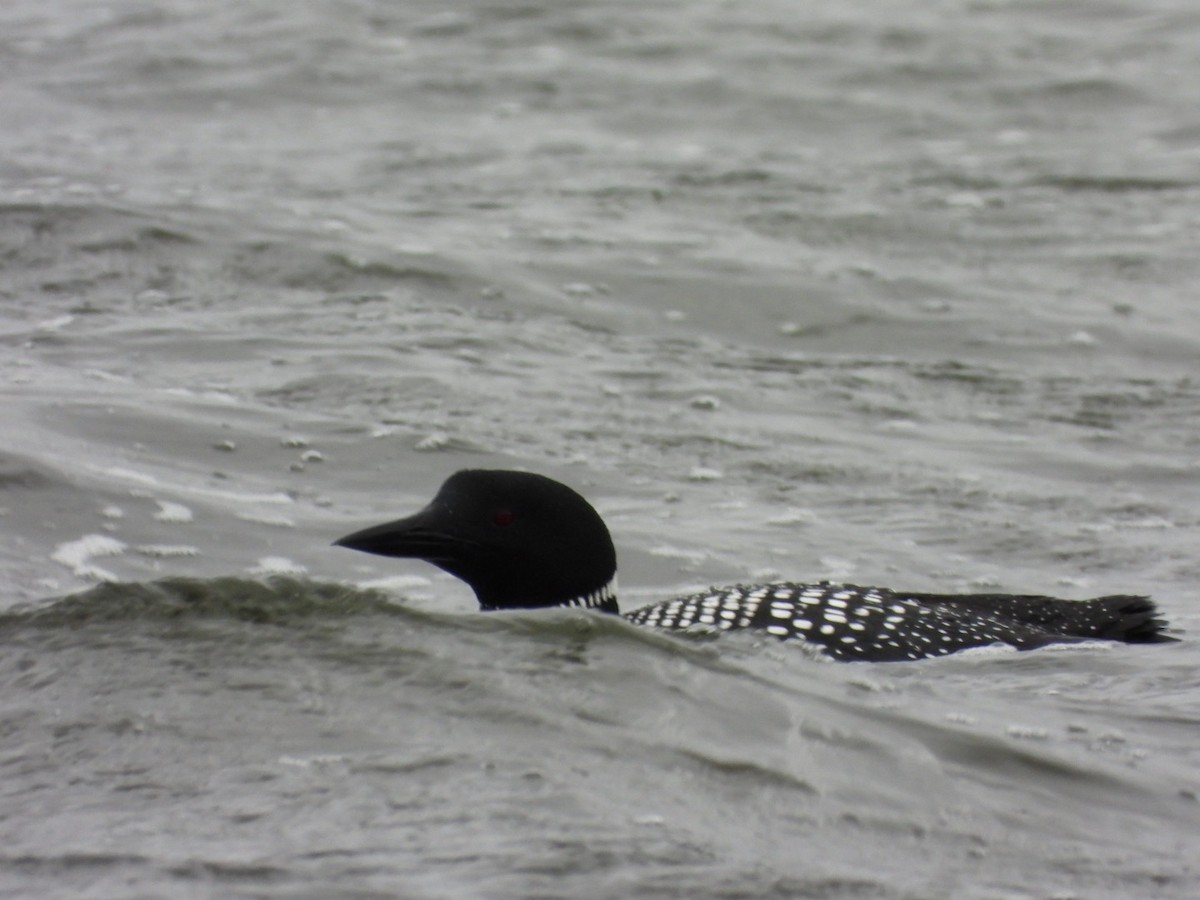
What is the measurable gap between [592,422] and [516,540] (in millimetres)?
2565

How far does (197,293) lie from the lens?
8.54m

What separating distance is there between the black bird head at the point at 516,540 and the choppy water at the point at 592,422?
0.28 metres

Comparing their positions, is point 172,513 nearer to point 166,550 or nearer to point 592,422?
point 166,550

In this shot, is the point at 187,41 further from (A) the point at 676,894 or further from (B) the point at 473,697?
(A) the point at 676,894

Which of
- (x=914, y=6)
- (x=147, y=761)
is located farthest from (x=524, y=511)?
(x=914, y=6)

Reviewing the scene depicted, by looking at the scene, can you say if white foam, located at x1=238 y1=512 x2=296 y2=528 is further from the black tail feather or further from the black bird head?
the black tail feather

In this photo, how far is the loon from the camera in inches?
179

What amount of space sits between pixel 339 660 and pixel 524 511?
2.69ft

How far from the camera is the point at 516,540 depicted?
4.61 meters

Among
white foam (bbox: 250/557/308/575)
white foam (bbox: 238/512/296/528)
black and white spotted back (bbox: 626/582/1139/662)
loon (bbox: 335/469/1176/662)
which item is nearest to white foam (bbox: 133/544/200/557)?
white foam (bbox: 250/557/308/575)

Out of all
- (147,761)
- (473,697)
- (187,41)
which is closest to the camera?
(147,761)

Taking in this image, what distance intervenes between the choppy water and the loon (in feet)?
0.45

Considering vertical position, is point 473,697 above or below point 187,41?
below

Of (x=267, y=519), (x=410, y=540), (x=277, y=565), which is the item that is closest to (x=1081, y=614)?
(x=410, y=540)
